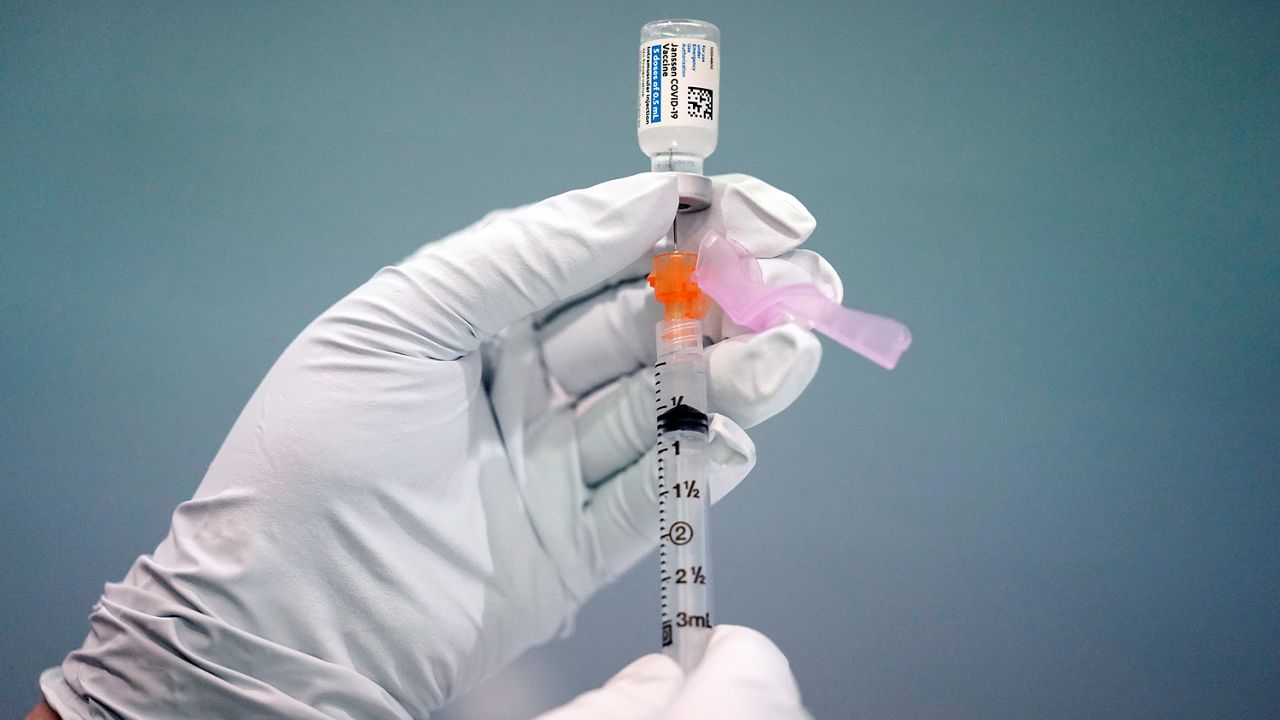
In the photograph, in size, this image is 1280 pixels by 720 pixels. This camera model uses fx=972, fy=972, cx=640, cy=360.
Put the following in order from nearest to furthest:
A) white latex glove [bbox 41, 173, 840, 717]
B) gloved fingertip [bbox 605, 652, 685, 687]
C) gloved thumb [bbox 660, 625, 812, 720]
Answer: gloved thumb [bbox 660, 625, 812, 720] → gloved fingertip [bbox 605, 652, 685, 687] → white latex glove [bbox 41, 173, 840, 717]

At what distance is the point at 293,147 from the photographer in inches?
68.0

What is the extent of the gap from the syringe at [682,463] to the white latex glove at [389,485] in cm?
5

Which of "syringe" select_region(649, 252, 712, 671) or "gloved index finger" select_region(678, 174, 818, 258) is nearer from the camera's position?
"syringe" select_region(649, 252, 712, 671)

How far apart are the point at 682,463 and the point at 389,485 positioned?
351mm

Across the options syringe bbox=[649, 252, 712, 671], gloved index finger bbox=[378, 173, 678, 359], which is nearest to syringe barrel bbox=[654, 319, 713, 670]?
syringe bbox=[649, 252, 712, 671]

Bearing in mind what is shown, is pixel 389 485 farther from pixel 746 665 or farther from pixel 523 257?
pixel 746 665

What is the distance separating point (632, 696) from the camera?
3.06ft

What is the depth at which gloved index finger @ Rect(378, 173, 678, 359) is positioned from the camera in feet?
3.70

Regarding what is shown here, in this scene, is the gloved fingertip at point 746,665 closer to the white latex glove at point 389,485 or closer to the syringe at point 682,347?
the syringe at point 682,347

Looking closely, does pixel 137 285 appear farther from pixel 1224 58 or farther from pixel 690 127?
pixel 1224 58

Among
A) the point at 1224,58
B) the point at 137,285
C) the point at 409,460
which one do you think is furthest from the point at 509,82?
the point at 1224,58

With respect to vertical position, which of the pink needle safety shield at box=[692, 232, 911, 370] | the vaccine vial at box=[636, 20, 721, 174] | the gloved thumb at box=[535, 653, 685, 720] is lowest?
the gloved thumb at box=[535, 653, 685, 720]

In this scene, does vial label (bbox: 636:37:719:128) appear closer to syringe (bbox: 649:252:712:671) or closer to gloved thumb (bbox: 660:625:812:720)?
syringe (bbox: 649:252:712:671)

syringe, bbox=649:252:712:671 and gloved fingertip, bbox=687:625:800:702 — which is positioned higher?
syringe, bbox=649:252:712:671
